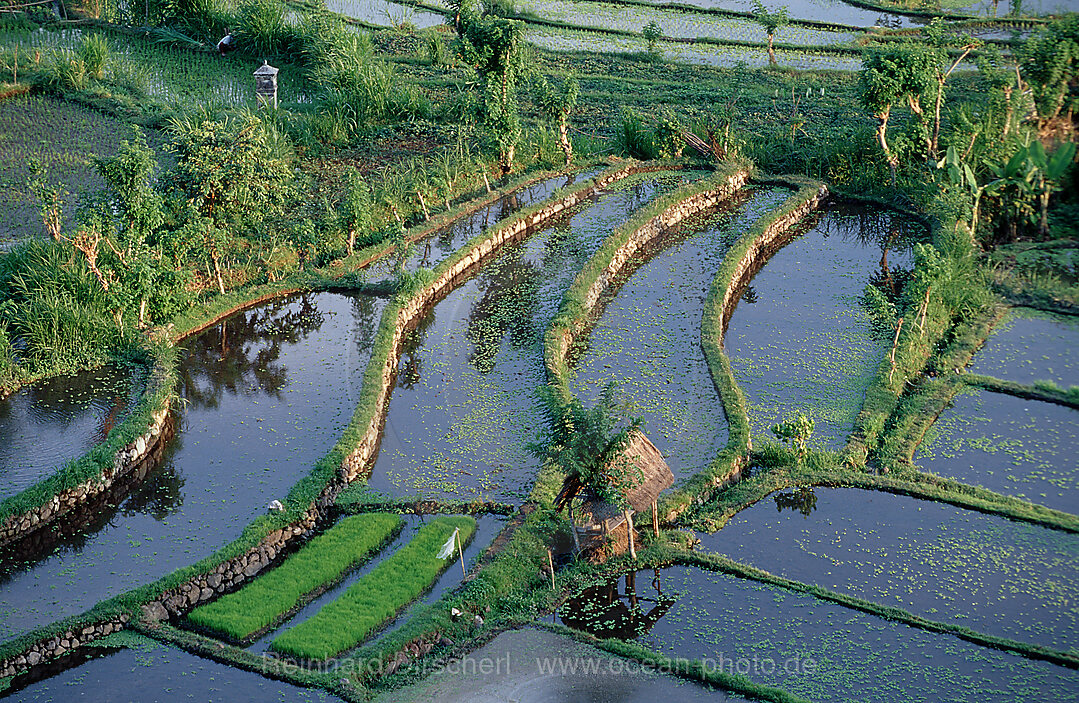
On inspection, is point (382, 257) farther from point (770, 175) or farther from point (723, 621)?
→ point (723, 621)

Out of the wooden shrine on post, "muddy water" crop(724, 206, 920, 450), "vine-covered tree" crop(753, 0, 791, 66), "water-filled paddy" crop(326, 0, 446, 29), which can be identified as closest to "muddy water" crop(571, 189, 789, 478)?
"muddy water" crop(724, 206, 920, 450)

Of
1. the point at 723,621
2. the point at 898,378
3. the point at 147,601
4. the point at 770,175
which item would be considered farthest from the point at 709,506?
the point at 770,175

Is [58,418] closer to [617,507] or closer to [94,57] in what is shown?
[617,507]

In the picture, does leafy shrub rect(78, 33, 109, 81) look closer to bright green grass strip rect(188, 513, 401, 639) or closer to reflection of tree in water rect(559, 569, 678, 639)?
bright green grass strip rect(188, 513, 401, 639)

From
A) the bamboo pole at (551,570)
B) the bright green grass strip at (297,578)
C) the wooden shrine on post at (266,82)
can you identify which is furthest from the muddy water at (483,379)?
the wooden shrine on post at (266,82)

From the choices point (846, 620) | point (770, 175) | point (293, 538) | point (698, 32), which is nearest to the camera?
point (846, 620)
